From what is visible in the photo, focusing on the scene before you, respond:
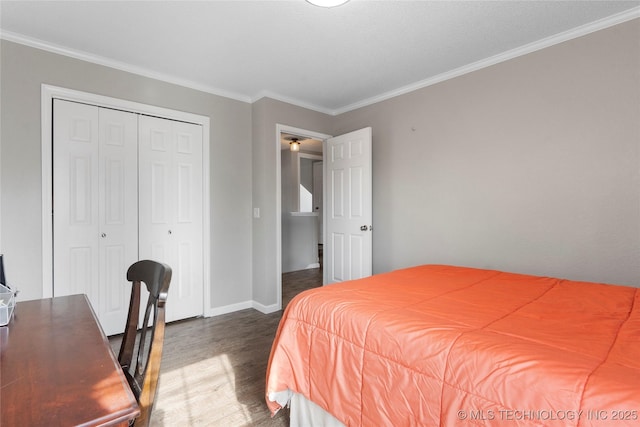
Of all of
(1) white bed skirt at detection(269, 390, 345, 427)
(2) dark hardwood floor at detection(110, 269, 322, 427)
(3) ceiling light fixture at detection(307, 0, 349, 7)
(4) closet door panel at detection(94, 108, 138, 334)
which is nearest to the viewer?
(1) white bed skirt at detection(269, 390, 345, 427)

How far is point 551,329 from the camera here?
1.15m

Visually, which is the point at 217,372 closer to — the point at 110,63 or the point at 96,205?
the point at 96,205

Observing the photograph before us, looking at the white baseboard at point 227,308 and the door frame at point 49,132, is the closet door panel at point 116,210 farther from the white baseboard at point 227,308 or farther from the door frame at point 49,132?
the white baseboard at point 227,308

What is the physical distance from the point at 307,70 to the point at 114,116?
181cm

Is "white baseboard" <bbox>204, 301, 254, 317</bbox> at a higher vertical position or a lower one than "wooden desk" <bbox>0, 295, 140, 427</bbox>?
lower

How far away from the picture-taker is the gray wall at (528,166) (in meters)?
2.17

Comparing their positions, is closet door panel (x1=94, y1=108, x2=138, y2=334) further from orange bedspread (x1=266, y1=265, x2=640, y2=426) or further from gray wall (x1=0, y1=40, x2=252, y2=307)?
orange bedspread (x1=266, y1=265, x2=640, y2=426)

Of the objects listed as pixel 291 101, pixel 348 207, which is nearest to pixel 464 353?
pixel 348 207

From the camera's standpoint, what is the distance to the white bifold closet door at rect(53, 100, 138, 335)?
102 inches

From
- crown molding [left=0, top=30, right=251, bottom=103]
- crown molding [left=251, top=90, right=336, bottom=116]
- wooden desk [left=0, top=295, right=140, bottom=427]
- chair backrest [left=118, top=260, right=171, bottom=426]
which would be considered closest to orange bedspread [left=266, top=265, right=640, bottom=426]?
chair backrest [left=118, top=260, right=171, bottom=426]

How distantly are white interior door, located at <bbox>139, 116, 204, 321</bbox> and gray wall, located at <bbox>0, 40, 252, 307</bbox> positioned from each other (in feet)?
0.56

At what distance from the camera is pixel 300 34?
2.37 m

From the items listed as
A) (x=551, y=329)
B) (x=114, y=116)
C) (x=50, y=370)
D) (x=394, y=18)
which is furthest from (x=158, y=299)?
(x=114, y=116)

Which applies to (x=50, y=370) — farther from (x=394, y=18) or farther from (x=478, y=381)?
(x=394, y=18)
